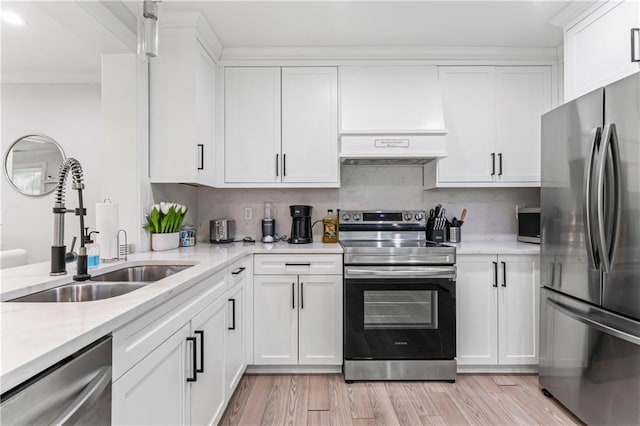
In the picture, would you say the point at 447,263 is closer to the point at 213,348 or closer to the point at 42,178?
the point at 213,348

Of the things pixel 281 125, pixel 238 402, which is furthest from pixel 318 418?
pixel 281 125

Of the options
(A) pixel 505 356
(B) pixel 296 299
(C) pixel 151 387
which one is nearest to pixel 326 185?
(B) pixel 296 299

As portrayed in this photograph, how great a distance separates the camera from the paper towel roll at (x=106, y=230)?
1.86m

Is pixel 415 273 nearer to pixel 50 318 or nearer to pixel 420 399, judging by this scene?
pixel 420 399

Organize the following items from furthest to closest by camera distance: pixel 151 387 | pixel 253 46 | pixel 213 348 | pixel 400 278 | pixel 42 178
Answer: pixel 42 178 → pixel 253 46 → pixel 400 278 → pixel 213 348 → pixel 151 387

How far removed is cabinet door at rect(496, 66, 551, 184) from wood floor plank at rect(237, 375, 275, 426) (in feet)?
7.93

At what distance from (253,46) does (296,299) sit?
1986 millimetres

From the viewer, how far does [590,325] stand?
186 centimetres

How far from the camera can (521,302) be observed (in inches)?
102

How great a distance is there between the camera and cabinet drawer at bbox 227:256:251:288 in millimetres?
2119

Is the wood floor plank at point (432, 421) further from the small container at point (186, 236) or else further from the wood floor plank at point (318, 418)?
the small container at point (186, 236)

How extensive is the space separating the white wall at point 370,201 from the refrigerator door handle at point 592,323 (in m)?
1.07

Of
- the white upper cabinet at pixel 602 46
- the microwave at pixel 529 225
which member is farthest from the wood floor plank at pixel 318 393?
the white upper cabinet at pixel 602 46

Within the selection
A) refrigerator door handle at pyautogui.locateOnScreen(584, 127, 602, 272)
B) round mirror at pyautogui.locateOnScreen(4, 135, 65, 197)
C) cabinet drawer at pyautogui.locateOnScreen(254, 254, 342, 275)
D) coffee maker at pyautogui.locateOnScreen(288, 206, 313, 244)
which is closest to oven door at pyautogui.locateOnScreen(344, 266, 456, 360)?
cabinet drawer at pyautogui.locateOnScreen(254, 254, 342, 275)
